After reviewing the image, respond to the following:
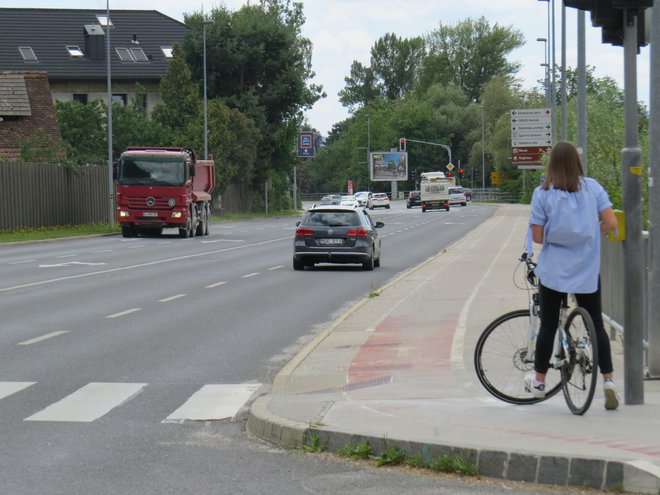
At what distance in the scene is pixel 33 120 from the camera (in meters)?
62.2

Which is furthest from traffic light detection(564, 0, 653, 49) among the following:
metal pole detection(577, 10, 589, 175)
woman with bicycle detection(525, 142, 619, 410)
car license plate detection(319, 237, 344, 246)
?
car license plate detection(319, 237, 344, 246)

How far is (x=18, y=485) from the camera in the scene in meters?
6.79

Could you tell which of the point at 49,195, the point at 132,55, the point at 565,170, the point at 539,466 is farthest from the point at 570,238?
the point at 132,55

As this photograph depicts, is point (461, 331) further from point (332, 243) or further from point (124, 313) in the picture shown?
point (332, 243)

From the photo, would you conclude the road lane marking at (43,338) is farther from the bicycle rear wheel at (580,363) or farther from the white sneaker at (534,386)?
the bicycle rear wheel at (580,363)

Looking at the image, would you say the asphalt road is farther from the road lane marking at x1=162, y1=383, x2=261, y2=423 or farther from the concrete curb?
the concrete curb

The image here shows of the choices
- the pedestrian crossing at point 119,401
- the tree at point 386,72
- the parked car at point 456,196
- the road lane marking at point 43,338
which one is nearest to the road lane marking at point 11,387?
the pedestrian crossing at point 119,401

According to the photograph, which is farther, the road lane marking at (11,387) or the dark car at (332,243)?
the dark car at (332,243)

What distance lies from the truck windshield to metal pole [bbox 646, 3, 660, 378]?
119ft

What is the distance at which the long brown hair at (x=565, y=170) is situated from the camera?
8.29m

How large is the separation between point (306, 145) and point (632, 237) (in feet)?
301

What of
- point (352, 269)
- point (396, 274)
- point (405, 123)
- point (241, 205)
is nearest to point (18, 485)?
point (396, 274)

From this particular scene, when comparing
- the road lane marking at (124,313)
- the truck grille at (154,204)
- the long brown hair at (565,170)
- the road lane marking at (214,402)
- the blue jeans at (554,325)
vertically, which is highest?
the long brown hair at (565,170)

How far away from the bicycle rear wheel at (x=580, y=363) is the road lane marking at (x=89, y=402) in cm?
328
